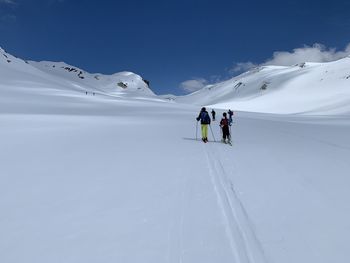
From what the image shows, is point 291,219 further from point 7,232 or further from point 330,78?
point 330,78

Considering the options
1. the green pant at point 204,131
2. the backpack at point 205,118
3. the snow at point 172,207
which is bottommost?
the snow at point 172,207

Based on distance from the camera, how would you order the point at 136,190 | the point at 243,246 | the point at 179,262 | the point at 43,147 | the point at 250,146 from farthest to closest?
1. the point at 250,146
2. the point at 43,147
3. the point at 136,190
4. the point at 243,246
5. the point at 179,262

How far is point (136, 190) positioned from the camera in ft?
27.2

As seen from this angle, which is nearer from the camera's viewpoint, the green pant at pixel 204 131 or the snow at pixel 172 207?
the snow at pixel 172 207

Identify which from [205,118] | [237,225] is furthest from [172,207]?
[205,118]

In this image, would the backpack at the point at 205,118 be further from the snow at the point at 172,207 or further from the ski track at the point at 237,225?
the ski track at the point at 237,225

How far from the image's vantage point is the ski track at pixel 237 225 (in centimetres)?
508

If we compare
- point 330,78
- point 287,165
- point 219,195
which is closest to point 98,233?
point 219,195

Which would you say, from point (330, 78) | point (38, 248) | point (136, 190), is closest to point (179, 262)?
point (38, 248)

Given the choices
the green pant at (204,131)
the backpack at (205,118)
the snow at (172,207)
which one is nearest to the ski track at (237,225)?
the snow at (172,207)

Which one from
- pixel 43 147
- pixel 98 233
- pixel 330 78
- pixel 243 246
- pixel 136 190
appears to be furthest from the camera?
pixel 330 78

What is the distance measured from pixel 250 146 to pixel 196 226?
10.4m

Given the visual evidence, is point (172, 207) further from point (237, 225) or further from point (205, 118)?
point (205, 118)

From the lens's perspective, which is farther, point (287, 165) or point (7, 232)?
point (287, 165)
